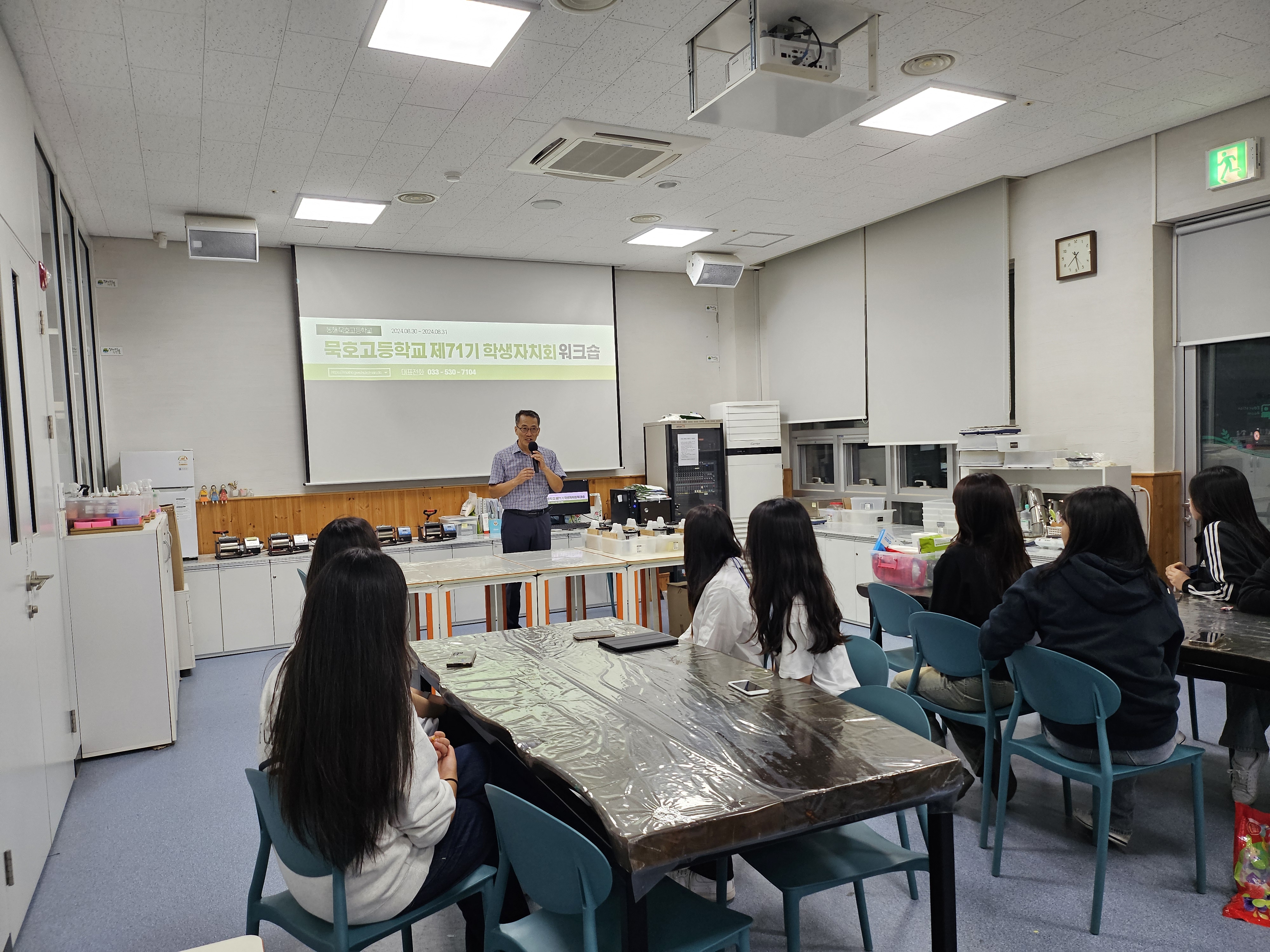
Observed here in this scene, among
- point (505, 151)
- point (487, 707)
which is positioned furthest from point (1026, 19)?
point (487, 707)

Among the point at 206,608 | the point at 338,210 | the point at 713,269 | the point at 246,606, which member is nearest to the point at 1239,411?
the point at 713,269

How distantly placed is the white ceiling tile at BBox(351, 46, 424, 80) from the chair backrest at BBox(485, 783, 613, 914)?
3113 millimetres

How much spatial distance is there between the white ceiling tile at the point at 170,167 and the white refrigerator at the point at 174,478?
2.08 meters

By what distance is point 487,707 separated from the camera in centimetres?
225

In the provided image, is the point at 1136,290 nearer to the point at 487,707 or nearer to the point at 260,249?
the point at 487,707

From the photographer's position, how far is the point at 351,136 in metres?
4.31

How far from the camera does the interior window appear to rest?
15.2 feet

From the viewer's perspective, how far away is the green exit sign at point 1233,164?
434 centimetres

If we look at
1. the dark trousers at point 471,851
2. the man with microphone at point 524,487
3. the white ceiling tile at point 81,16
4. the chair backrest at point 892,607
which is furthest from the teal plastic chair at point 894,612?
the white ceiling tile at point 81,16

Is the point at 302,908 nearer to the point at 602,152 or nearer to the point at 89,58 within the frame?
the point at 89,58

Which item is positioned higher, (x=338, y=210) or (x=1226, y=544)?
(x=338, y=210)

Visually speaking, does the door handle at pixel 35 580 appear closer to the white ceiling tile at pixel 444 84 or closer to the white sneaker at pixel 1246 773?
the white ceiling tile at pixel 444 84

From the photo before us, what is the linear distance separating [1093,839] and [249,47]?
174 inches

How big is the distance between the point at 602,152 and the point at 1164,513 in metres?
3.97
